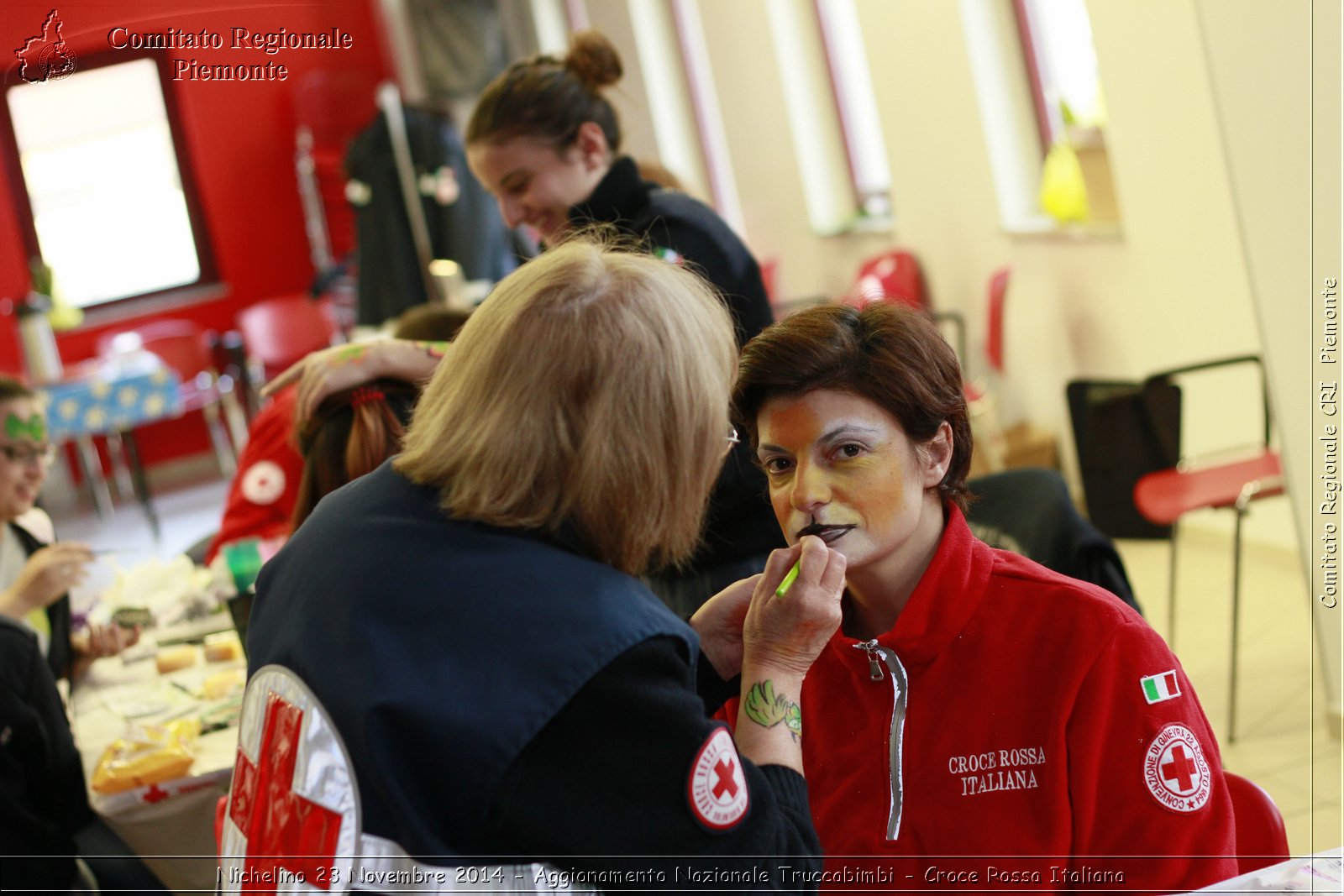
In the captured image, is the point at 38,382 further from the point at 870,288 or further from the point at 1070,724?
the point at 1070,724

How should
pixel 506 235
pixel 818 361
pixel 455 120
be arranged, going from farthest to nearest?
pixel 455 120, pixel 506 235, pixel 818 361

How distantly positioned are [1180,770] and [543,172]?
135 centimetres

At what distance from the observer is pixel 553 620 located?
990 mm

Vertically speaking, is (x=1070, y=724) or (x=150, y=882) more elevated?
(x=1070, y=724)

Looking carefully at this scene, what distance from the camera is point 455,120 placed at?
8836mm

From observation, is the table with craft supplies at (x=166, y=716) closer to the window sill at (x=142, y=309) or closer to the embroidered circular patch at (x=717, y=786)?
the embroidered circular patch at (x=717, y=786)

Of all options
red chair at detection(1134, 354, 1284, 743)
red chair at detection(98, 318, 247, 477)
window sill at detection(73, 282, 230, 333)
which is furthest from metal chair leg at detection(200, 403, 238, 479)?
red chair at detection(1134, 354, 1284, 743)

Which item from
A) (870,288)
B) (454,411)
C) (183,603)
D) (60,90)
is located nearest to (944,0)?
(870,288)

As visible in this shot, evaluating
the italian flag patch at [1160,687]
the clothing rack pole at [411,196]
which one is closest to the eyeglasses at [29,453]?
the italian flag patch at [1160,687]

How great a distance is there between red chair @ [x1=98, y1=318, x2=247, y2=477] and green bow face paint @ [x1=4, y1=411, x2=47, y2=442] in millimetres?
5147

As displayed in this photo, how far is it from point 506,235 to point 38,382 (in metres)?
2.57

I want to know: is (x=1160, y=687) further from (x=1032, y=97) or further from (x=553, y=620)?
(x=1032, y=97)

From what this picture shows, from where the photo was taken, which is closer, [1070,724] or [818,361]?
[1070,724]

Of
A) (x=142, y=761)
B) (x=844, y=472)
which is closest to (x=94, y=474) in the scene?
(x=142, y=761)
